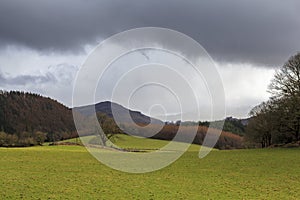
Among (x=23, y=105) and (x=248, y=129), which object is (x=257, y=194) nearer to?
(x=248, y=129)

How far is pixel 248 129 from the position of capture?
2938 inches

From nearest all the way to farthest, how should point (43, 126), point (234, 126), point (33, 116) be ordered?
point (43, 126), point (33, 116), point (234, 126)

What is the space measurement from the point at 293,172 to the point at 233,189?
43.9 ft

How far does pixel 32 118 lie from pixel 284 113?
11686 centimetres

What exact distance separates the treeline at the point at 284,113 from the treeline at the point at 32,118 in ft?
256

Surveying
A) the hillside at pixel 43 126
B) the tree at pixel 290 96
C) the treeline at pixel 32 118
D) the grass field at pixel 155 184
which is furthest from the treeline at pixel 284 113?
the treeline at pixel 32 118

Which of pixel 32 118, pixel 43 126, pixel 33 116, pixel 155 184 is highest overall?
pixel 33 116

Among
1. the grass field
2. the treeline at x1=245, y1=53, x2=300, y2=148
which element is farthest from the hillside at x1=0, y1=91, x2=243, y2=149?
the grass field

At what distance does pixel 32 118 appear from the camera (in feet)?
504

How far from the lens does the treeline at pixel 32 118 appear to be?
448 feet

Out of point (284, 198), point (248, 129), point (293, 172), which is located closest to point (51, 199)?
point (284, 198)

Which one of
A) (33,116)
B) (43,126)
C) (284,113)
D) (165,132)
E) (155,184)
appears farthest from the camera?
(33,116)

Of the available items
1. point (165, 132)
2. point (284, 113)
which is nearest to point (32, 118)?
point (165, 132)

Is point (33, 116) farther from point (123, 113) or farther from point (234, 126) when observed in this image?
point (123, 113)
